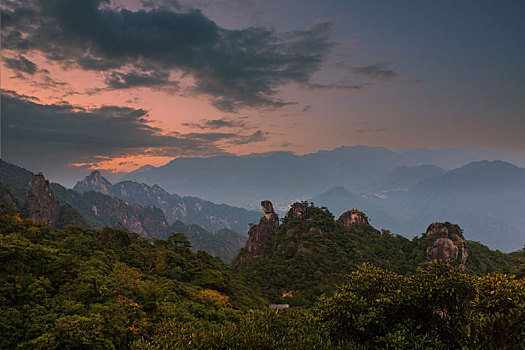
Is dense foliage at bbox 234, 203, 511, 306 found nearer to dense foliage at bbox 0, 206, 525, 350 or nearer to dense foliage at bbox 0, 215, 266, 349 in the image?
dense foliage at bbox 0, 215, 266, 349

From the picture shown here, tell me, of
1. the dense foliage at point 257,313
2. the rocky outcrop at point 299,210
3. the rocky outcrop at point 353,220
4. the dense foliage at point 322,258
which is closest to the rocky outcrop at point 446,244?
the dense foliage at point 322,258

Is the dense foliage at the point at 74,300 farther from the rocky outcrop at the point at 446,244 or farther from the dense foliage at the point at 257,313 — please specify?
the rocky outcrop at the point at 446,244

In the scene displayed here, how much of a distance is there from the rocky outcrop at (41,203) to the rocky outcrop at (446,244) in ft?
448

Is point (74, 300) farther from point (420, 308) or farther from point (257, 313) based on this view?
point (420, 308)

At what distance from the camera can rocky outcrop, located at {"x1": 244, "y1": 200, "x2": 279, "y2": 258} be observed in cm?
7212

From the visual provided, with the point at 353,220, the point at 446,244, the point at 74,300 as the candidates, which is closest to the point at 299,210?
the point at 353,220

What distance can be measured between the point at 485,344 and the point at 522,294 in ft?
15.2

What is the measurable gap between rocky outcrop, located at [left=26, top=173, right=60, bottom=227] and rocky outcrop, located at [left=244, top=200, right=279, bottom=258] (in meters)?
91.1

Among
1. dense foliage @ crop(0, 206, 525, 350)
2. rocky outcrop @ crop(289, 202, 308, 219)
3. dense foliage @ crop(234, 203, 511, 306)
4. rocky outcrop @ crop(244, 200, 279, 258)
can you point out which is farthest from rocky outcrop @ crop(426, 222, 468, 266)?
dense foliage @ crop(0, 206, 525, 350)

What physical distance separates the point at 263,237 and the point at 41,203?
106090mm

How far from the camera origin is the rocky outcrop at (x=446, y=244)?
5338cm

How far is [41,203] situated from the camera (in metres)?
112

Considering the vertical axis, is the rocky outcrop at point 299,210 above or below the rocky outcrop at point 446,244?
above

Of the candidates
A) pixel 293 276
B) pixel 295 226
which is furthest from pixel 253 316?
pixel 295 226
